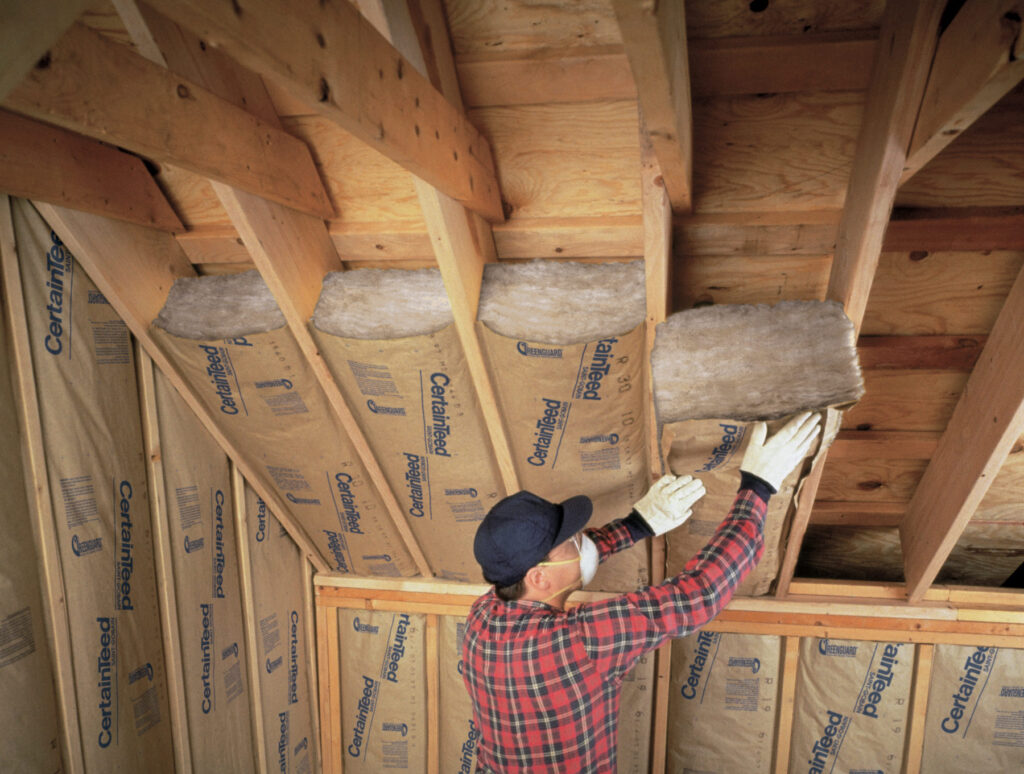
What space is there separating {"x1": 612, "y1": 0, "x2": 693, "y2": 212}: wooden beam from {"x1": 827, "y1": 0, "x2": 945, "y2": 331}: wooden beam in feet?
1.31

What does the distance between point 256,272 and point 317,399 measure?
480mm

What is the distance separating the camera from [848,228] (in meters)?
1.52

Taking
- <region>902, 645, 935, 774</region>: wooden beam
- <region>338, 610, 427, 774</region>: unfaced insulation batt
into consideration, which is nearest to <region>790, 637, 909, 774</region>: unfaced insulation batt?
<region>902, 645, 935, 774</region>: wooden beam

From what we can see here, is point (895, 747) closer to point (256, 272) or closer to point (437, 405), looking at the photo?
point (437, 405)

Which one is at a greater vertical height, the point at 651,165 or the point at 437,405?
the point at 651,165

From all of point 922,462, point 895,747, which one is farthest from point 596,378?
point 895,747

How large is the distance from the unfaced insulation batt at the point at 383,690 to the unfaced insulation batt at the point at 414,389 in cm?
77

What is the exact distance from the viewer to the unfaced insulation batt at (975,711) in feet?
8.44

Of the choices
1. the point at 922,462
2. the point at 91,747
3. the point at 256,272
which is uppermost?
the point at 256,272

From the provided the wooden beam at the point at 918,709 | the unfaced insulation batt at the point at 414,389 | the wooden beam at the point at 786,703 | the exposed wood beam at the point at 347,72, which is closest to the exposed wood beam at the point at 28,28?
the exposed wood beam at the point at 347,72

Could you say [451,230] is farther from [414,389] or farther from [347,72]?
[414,389]

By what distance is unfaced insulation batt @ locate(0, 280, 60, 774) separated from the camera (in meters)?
1.77

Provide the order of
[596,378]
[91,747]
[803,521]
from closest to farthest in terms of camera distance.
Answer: [596,378]
[91,747]
[803,521]

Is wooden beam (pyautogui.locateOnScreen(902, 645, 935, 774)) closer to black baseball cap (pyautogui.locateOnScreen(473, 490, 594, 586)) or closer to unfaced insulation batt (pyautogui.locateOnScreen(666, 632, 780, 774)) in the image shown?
unfaced insulation batt (pyautogui.locateOnScreen(666, 632, 780, 774))
